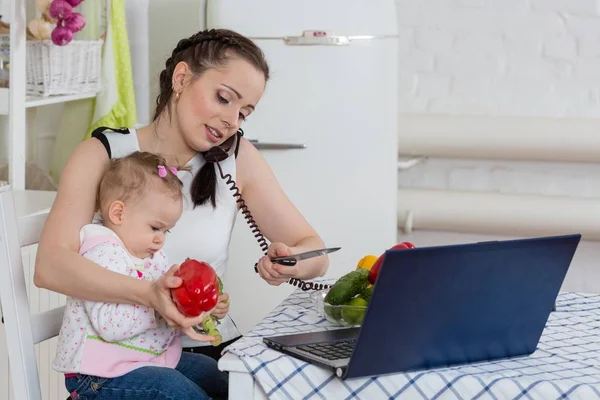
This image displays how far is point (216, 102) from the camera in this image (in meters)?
1.96

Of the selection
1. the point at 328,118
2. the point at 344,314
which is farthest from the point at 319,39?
the point at 344,314

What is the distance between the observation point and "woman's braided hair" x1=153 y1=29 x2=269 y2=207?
2.01m

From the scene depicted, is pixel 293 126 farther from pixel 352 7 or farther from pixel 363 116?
pixel 352 7

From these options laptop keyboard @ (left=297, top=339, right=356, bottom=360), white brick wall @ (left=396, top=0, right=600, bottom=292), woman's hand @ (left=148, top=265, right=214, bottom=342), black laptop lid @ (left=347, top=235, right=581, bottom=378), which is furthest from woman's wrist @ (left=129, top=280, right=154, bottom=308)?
white brick wall @ (left=396, top=0, right=600, bottom=292)

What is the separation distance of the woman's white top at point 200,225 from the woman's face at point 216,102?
4.2 inches

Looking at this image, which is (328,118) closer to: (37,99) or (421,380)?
(37,99)

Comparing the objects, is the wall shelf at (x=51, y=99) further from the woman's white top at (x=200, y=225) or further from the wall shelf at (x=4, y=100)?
the woman's white top at (x=200, y=225)

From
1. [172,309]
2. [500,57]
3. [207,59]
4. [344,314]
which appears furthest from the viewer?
[500,57]

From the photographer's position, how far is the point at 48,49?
3.06 metres

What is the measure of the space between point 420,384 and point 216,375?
58 centimetres

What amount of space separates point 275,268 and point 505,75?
2122 mm

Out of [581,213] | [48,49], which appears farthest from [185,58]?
[581,213]

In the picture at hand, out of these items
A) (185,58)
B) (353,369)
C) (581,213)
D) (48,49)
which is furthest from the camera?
(581,213)

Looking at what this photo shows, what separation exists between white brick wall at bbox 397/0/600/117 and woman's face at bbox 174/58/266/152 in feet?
6.23
